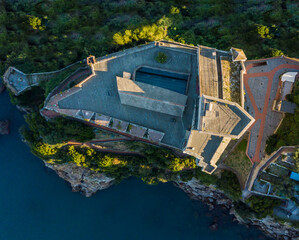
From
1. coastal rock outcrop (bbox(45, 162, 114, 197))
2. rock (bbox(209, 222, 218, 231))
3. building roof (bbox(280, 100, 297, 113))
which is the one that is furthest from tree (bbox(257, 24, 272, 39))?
coastal rock outcrop (bbox(45, 162, 114, 197))

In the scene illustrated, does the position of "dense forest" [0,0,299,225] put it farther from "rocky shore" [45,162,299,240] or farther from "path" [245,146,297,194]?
"rocky shore" [45,162,299,240]

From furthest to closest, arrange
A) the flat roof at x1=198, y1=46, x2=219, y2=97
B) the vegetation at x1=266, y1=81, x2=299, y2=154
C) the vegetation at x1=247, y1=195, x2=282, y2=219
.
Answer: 1. the vegetation at x1=247, y1=195, x2=282, y2=219
2. the vegetation at x1=266, y1=81, x2=299, y2=154
3. the flat roof at x1=198, y1=46, x2=219, y2=97

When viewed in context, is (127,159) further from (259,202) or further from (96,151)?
(259,202)

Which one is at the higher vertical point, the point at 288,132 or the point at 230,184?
the point at 288,132

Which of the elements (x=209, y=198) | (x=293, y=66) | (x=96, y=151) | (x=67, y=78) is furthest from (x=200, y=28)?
(x=209, y=198)

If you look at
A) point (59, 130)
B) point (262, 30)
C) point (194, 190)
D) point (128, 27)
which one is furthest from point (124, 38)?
point (194, 190)

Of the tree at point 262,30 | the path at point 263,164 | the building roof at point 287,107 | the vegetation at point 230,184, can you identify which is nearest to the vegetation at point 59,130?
the vegetation at point 230,184

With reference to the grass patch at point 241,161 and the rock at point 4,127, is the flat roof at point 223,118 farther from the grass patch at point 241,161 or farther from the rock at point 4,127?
the rock at point 4,127

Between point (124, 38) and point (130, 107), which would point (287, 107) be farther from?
point (124, 38)
